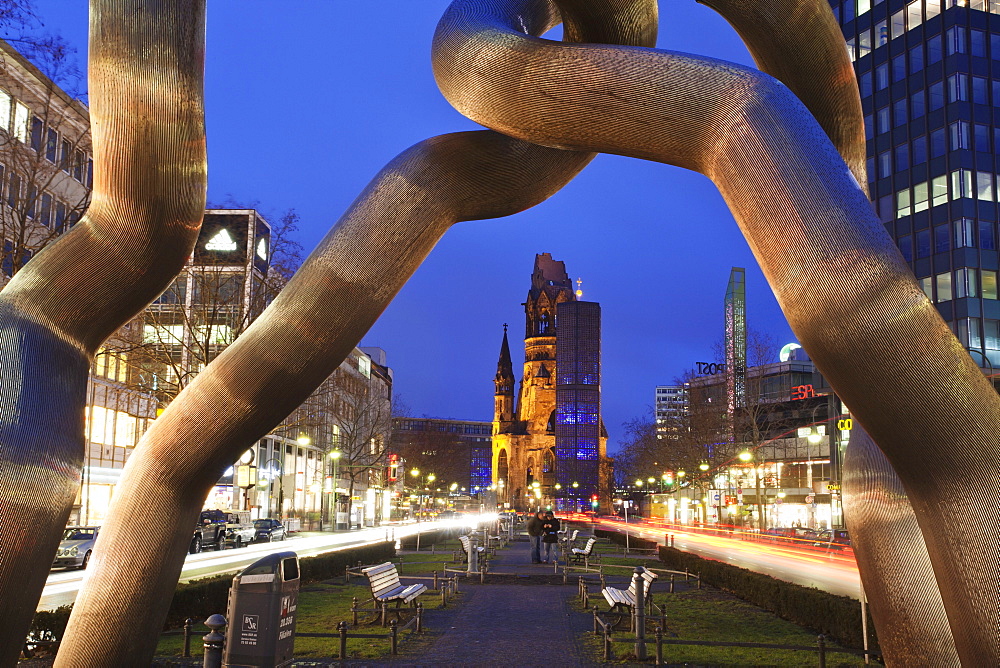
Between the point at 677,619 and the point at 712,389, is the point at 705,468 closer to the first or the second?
the point at 712,389

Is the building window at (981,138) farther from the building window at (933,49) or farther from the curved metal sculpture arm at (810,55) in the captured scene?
the curved metal sculpture arm at (810,55)

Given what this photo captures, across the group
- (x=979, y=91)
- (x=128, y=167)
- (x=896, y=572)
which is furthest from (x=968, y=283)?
(x=128, y=167)

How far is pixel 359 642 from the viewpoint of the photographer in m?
13.0

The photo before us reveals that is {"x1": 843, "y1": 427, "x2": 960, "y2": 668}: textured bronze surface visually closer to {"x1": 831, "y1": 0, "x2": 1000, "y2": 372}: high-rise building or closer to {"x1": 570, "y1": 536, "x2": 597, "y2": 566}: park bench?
{"x1": 570, "y1": 536, "x2": 597, "y2": 566}: park bench

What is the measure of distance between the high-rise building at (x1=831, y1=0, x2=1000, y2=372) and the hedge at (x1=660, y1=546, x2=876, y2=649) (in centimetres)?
3966

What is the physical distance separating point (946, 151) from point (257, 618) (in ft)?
192

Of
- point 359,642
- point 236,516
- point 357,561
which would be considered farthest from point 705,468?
point 359,642

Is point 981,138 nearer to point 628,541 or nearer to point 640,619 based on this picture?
point 628,541

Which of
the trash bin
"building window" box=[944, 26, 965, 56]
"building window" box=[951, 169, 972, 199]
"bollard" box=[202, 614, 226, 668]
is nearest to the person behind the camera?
"bollard" box=[202, 614, 226, 668]

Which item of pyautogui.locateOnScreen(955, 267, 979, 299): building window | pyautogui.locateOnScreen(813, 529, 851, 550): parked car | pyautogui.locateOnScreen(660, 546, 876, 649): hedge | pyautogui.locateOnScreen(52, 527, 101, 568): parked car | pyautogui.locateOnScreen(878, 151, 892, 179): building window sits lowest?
pyautogui.locateOnScreen(813, 529, 851, 550): parked car

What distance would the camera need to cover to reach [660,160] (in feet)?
24.0

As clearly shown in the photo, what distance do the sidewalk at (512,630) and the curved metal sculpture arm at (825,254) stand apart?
729 cm

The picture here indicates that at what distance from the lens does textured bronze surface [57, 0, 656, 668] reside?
299 inches

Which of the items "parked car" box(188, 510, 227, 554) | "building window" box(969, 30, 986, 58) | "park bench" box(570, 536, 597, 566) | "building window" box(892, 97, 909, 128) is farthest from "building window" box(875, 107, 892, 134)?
"parked car" box(188, 510, 227, 554)
